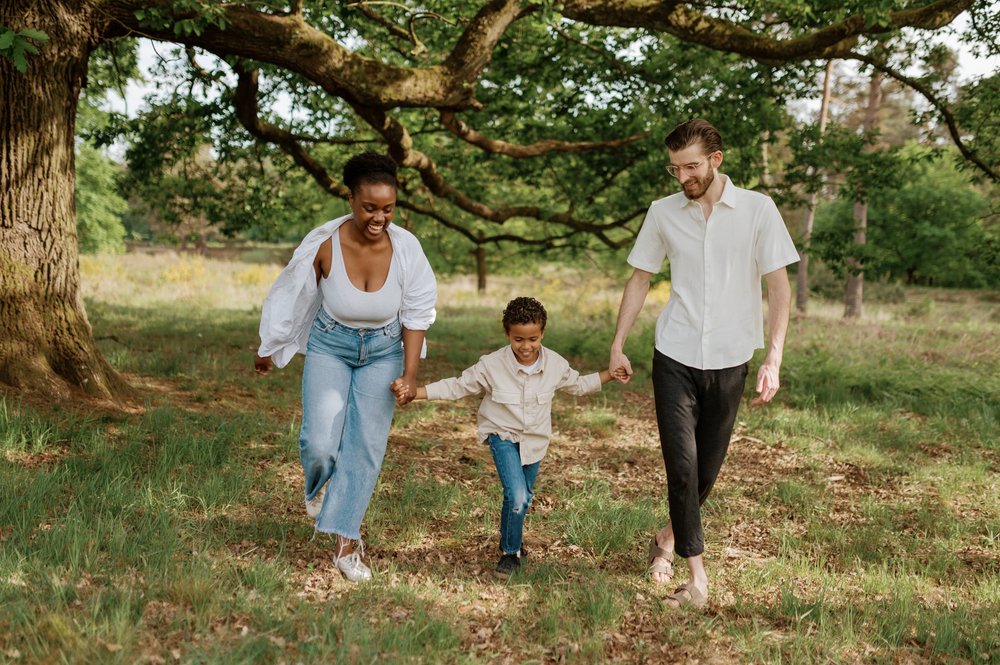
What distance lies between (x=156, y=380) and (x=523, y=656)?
5.99 meters

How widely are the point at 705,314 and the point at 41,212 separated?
5162 millimetres

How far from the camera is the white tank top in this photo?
12.3ft

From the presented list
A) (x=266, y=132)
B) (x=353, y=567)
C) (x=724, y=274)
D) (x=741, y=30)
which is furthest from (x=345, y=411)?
(x=266, y=132)

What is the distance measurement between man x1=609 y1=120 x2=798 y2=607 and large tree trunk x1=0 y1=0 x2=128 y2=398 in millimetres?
4662

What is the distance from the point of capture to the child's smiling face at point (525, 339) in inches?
150

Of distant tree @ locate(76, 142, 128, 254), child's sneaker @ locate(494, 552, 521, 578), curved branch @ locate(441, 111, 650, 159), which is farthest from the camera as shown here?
distant tree @ locate(76, 142, 128, 254)

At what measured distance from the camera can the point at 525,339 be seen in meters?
3.85

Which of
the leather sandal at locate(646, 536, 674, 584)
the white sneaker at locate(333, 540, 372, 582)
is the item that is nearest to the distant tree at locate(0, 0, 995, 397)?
the white sneaker at locate(333, 540, 372, 582)

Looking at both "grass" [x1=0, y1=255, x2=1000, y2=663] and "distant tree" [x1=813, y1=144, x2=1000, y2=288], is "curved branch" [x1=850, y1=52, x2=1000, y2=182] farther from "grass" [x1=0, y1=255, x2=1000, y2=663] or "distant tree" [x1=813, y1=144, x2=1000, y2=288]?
"distant tree" [x1=813, y1=144, x2=1000, y2=288]

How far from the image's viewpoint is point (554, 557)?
439 cm

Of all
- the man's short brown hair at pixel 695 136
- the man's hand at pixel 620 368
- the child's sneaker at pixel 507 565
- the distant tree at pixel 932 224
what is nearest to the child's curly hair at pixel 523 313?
the man's hand at pixel 620 368

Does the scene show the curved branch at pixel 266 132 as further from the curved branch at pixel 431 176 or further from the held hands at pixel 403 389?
the held hands at pixel 403 389

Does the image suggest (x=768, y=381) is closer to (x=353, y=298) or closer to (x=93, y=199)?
(x=353, y=298)

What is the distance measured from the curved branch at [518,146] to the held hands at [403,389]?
18.0ft
